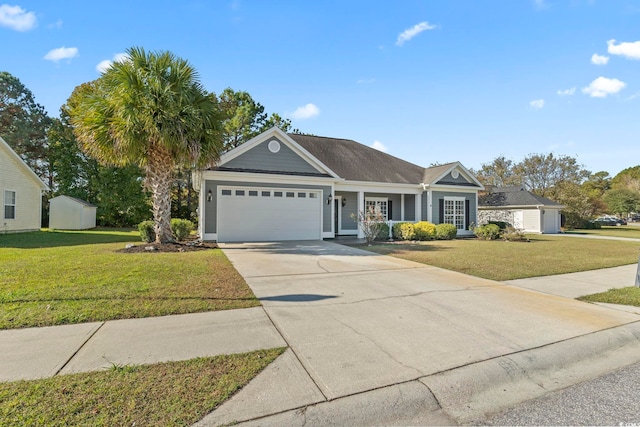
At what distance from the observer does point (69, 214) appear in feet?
79.2

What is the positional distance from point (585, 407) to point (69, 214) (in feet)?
99.2

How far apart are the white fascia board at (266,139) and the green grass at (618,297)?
11773 millimetres

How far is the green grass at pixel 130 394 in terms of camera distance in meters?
2.30

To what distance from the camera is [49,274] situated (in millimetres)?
6738

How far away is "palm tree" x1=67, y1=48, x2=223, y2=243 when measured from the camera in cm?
1037

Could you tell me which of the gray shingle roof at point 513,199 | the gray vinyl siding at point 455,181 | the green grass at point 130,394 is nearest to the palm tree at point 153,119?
the green grass at point 130,394

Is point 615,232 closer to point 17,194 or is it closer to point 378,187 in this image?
point 378,187

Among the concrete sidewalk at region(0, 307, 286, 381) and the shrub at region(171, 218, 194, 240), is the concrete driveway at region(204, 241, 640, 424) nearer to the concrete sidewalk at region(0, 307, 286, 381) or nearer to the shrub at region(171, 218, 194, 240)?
the concrete sidewalk at region(0, 307, 286, 381)

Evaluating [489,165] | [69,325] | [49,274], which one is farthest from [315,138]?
[489,165]

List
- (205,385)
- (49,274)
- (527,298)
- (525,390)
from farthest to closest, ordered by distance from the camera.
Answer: (49,274) < (527,298) < (525,390) < (205,385)

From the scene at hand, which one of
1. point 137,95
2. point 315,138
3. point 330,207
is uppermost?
point 315,138

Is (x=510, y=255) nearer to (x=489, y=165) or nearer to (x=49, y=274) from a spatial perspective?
(x=49, y=274)

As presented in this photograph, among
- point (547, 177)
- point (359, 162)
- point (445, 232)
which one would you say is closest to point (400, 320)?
point (445, 232)

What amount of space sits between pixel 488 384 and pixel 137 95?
468 inches
